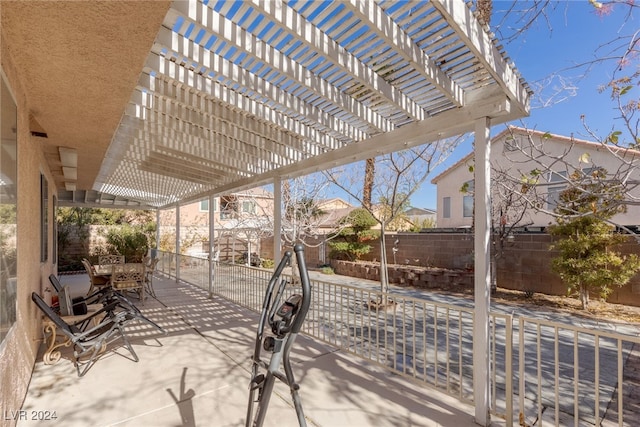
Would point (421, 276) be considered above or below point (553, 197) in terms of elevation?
below

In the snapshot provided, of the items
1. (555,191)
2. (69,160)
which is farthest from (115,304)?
(555,191)

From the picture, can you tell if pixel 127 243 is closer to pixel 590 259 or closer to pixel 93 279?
pixel 93 279

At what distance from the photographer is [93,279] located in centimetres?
631

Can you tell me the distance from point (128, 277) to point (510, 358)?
6.46 metres

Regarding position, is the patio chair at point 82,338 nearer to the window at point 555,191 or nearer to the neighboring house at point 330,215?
the window at point 555,191

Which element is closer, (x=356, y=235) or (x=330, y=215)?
(x=356, y=235)

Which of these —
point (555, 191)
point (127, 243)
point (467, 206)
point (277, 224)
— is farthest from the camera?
point (467, 206)

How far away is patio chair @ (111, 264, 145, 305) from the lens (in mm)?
6156

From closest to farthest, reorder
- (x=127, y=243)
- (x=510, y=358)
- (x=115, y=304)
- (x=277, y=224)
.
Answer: (x=510, y=358) < (x=115, y=304) < (x=277, y=224) < (x=127, y=243)

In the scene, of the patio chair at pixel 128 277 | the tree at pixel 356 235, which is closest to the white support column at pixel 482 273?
the patio chair at pixel 128 277

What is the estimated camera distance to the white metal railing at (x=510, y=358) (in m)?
2.35

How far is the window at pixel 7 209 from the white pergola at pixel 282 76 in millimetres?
309

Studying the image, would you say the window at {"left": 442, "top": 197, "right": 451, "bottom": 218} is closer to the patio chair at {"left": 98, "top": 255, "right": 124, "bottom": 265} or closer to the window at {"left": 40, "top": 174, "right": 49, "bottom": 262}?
the patio chair at {"left": 98, "top": 255, "right": 124, "bottom": 265}

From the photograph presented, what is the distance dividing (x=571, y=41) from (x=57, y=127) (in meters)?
5.49
